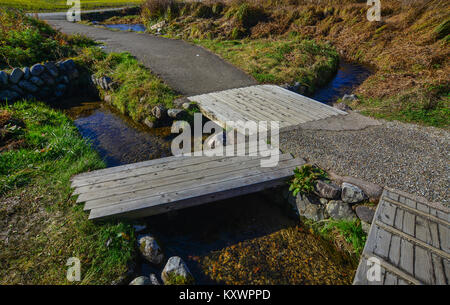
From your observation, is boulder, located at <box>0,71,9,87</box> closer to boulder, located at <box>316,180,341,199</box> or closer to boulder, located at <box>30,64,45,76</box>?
boulder, located at <box>30,64,45,76</box>

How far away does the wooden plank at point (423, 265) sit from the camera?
2.52 m

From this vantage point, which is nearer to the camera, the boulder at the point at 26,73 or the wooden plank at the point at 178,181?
the wooden plank at the point at 178,181

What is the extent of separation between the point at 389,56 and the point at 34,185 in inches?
502

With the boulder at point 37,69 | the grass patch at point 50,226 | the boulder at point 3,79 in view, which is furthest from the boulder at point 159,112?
the boulder at point 3,79

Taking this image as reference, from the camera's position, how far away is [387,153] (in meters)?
4.64

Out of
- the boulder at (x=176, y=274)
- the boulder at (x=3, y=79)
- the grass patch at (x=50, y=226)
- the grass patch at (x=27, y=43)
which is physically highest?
the grass patch at (x=27, y=43)

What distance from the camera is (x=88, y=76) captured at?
9211 millimetres

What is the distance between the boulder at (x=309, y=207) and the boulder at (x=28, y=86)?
8.71m

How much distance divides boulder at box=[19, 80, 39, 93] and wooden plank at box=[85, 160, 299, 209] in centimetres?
645

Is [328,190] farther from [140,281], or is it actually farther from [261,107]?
[261,107]

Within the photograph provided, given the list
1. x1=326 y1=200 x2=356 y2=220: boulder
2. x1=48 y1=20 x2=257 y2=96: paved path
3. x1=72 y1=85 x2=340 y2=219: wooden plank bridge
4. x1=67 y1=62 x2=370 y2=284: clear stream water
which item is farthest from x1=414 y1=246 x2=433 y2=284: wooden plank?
x1=48 y1=20 x2=257 y2=96: paved path

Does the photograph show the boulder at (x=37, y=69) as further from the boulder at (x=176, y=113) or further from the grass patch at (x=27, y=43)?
the boulder at (x=176, y=113)

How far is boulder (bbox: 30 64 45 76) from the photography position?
803 cm

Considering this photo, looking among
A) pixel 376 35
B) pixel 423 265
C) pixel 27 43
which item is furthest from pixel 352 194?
pixel 376 35
